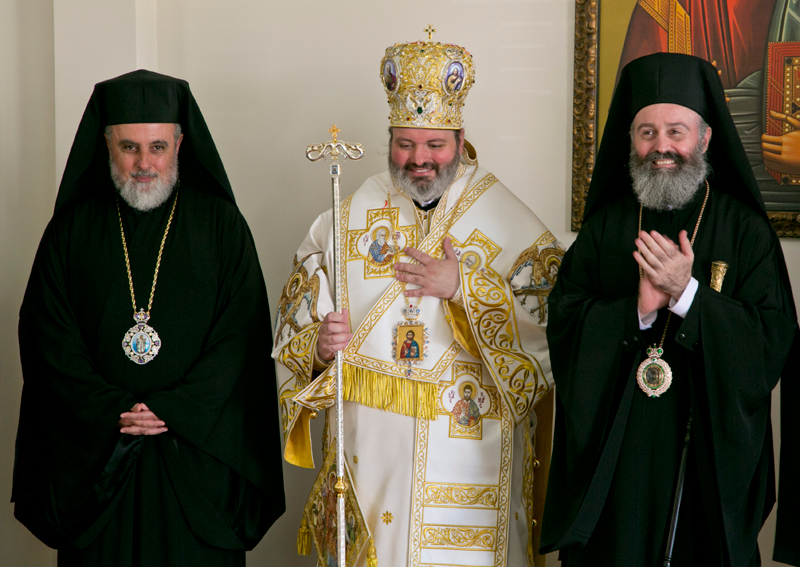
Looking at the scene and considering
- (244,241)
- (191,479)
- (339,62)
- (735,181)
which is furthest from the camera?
(339,62)

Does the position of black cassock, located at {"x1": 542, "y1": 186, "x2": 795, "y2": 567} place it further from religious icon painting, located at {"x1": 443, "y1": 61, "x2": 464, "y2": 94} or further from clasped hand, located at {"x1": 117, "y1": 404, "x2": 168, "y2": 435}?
clasped hand, located at {"x1": 117, "y1": 404, "x2": 168, "y2": 435}

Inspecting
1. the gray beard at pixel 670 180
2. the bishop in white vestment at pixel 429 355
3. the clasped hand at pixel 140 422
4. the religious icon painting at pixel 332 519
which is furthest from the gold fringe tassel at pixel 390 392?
the gray beard at pixel 670 180

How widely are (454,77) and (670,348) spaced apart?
61.8 inches

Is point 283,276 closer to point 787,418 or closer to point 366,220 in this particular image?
point 366,220

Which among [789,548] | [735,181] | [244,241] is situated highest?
[735,181]

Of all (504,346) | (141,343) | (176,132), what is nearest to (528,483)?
(504,346)

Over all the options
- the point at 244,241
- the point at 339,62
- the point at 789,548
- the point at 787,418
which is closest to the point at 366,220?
the point at 244,241

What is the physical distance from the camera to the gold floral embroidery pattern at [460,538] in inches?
147

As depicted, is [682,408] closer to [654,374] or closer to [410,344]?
[654,374]

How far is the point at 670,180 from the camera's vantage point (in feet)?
10.9

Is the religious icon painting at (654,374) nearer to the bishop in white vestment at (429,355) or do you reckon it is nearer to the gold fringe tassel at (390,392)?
the bishop in white vestment at (429,355)

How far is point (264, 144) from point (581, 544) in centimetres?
320

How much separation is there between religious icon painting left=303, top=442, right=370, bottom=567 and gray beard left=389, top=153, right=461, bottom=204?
3.84 feet

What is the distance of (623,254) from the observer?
3.44 m
